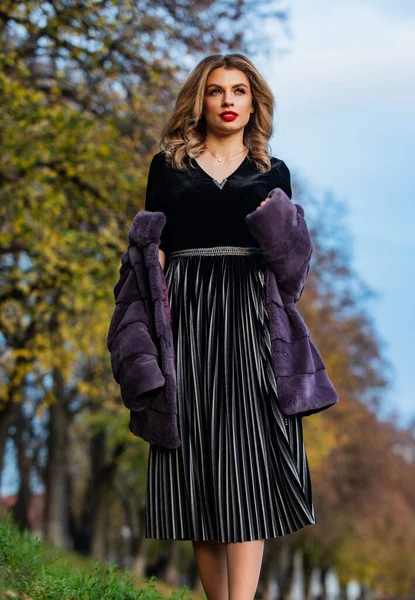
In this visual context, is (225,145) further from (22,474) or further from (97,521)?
(97,521)

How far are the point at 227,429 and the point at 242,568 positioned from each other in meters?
0.62

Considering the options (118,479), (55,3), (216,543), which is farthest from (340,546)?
(216,543)

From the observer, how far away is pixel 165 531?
4957 millimetres

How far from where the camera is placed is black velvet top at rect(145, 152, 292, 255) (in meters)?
5.16

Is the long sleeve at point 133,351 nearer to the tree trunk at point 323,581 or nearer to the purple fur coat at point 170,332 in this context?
the purple fur coat at point 170,332

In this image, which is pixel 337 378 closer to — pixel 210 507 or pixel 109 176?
pixel 109 176

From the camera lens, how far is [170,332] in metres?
5.00

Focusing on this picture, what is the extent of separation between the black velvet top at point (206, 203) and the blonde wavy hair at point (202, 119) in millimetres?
65

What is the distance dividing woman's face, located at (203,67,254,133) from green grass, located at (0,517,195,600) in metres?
2.34

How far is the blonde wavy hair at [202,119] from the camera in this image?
17.4 ft

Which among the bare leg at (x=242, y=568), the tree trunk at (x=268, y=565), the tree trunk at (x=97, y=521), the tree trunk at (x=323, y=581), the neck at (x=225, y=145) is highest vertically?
the neck at (x=225, y=145)

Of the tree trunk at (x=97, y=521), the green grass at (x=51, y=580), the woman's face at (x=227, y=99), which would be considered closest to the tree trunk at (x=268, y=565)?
Result: the tree trunk at (x=97, y=521)

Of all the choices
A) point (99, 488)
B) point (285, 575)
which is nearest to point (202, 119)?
point (99, 488)

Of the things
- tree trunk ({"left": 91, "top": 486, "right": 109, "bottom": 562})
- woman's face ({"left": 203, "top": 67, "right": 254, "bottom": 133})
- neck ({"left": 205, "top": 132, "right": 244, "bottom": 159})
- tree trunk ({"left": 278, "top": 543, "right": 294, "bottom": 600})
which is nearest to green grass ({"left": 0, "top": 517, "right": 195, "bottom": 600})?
neck ({"left": 205, "top": 132, "right": 244, "bottom": 159})
